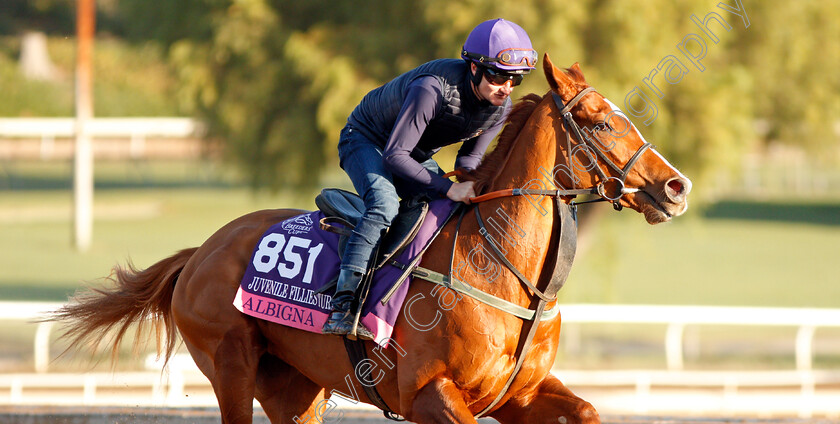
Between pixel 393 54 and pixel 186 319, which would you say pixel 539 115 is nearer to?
pixel 186 319

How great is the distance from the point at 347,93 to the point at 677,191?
25.4 feet

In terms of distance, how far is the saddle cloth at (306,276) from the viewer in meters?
3.76

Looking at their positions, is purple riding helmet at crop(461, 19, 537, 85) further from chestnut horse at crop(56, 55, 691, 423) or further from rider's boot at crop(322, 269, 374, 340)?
rider's boot at crop(322, 269, 374, 340)

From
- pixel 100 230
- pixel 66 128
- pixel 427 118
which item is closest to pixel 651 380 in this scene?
pixel 427 118

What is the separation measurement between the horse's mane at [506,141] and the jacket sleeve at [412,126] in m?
0.24

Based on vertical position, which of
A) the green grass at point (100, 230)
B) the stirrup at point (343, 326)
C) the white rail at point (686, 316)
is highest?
the stirrup at point (343, 326)

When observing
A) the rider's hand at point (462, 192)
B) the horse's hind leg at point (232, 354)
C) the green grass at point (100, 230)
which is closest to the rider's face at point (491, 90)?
the rider's hand at point (462, 192)

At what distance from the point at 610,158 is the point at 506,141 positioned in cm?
44

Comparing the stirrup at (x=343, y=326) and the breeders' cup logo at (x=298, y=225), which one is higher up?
the breeders' cup logo at (x=298, y=225)

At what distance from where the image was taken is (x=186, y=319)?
14.4ft

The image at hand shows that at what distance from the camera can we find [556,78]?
361 centimetres

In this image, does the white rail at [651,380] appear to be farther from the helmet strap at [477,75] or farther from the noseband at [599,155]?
the noseband at [599,155]

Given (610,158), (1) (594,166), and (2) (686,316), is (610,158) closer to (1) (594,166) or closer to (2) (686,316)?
(1) (594,166)

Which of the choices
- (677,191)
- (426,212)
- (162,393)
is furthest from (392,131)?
(162,393)
